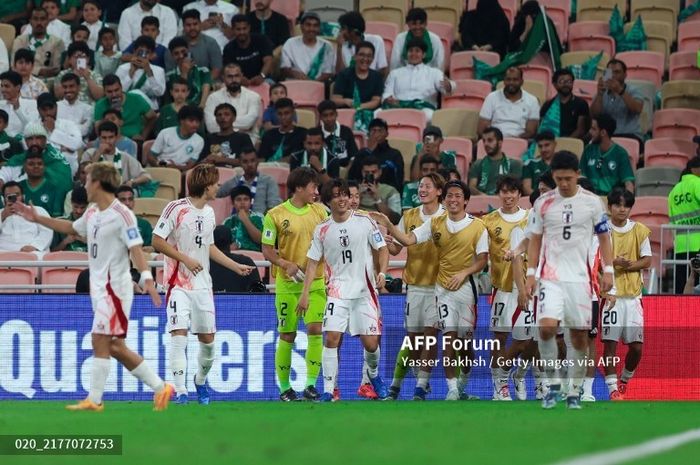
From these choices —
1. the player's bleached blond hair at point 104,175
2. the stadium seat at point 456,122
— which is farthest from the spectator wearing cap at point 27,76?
the player's bleached blond hair at point 104,175

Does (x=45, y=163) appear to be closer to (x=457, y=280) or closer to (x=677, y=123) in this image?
(x=457, y=280)

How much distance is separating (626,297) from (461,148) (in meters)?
5.21

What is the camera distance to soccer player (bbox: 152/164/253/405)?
48.1ft

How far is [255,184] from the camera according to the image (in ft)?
66.7

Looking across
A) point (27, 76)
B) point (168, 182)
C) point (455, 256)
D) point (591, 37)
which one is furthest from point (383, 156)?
point (27, 76)

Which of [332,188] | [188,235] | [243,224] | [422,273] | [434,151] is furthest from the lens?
[434,151]

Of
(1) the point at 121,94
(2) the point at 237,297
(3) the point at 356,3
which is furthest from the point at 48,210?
(3) the point at 356,3

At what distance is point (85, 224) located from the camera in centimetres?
1281

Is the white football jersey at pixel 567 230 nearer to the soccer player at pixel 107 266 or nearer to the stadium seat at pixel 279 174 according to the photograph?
the soccer player at pixel 107 266

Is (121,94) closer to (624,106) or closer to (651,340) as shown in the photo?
(624,106)

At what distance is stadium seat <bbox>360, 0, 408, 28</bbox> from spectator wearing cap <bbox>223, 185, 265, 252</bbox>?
6.52 metres

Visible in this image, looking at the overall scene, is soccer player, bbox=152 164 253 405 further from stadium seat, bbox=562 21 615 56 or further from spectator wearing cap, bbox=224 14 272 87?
stadium seat, bbox=562 21 615 56

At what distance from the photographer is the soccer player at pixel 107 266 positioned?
12.6 m

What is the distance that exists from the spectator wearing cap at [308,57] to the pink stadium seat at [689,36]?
5499mm
